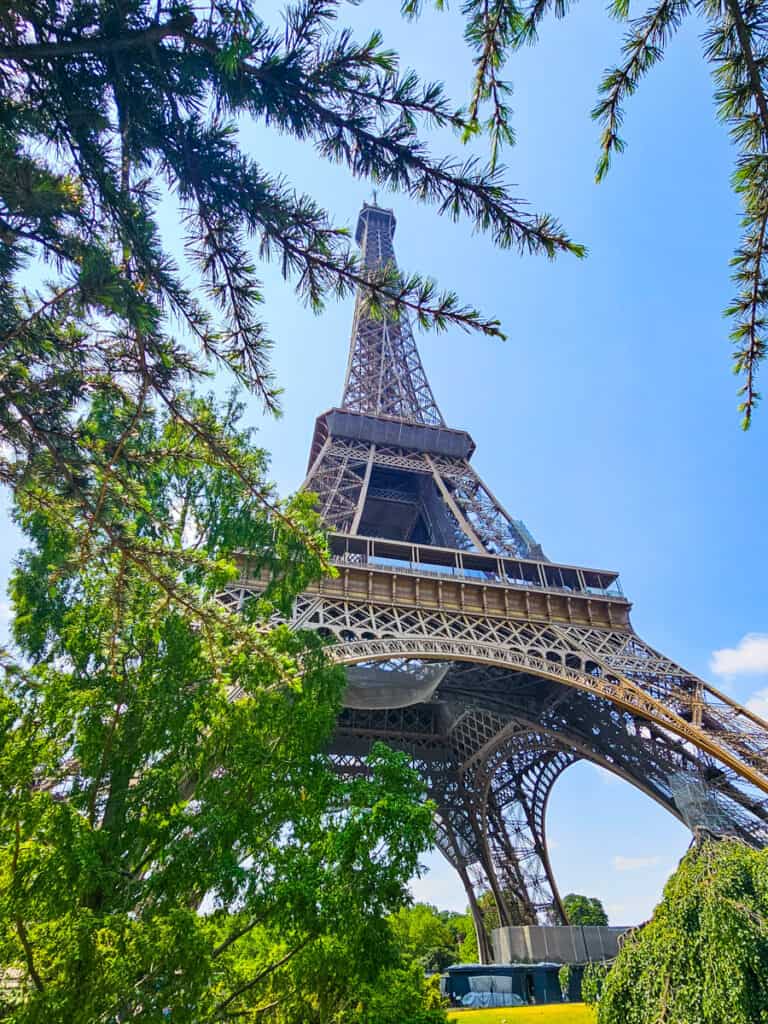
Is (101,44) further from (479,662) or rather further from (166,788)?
(479,662)

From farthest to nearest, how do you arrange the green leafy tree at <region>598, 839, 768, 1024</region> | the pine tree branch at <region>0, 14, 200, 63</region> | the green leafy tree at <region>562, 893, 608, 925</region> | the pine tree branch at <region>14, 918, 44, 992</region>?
the green leafy tree at <region>562, 893, 608, 925</region> < the green leafy tree at <region>598, 839, 768, 1024</region> < the pine tree branch at <region>14, 918, 44, 992</region> < the pine tree branch at <region>0, 14, 200, 63</region>

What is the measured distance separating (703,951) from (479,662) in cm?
1037

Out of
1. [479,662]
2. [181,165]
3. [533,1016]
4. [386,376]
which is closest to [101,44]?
[181,165]

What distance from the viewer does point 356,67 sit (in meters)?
2.58

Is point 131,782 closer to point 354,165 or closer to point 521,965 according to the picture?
point 354,165

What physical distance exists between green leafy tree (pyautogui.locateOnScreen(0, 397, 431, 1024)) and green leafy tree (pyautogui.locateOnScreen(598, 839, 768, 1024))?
3.41 m

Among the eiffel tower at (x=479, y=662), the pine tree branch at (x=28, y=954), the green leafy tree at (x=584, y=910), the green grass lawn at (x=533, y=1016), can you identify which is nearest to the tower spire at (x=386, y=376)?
the eiffel tower at (x=479, y=662)

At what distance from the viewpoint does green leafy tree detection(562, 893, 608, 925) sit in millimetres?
50019

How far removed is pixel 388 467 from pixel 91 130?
23386 mm

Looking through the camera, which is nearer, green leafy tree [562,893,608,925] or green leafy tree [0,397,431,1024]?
green leafy tree [0,397,431,1024]

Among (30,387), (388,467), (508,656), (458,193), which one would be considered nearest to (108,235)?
(30,387)

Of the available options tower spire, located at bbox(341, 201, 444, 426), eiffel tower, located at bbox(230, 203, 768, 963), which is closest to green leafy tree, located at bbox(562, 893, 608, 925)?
eiffel tower, located at bbox(230, 203, 768, 963)

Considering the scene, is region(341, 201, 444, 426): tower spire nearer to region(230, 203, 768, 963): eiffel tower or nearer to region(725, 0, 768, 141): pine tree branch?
region(230, 203, 768, 963): eiffel tower

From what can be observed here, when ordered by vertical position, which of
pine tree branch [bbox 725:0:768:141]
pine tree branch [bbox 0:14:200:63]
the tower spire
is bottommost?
pine tree branch [bbox 725:0:768:141]
